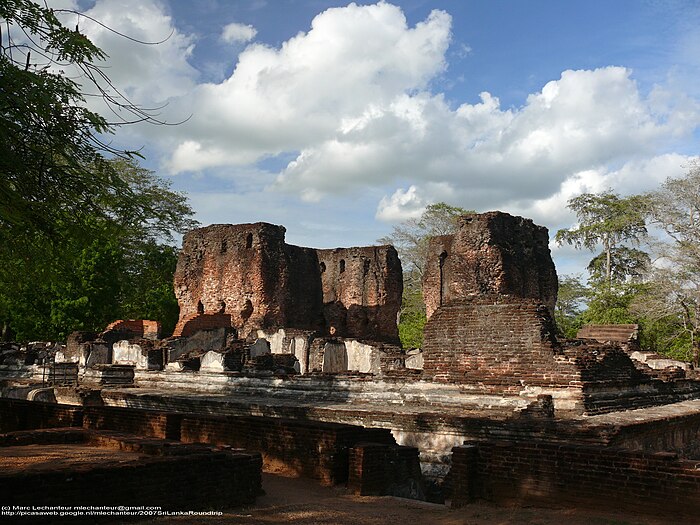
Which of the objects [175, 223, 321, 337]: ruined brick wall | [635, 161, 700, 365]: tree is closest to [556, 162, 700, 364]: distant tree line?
[635, 161, 700, 365]: tree

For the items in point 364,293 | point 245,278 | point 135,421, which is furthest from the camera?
point 364,293

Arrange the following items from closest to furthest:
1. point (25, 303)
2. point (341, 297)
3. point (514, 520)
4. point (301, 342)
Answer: point (514, 520) < point (301, 342) < point (25, 303) < point (341, 297)

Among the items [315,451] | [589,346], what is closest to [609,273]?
[589,346]

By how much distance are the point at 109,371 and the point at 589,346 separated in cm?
1135

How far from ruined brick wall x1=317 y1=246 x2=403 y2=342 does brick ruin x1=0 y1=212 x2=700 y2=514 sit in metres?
3.92

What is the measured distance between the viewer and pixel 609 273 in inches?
1328

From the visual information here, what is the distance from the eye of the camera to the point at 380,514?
6129 millimetres

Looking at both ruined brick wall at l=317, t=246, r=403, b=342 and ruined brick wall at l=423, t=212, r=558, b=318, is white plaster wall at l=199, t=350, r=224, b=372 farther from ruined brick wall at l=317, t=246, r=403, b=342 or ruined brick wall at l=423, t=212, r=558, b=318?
ruined brick wall at l=317, t=246, r=403, b=342

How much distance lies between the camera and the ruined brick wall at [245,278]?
25.1m

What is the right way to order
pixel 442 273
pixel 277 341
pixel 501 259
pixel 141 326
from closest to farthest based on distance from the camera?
1. pixel 501 259
2. pixel 277 341
3. pixel 442 273
4. pixel 141 326

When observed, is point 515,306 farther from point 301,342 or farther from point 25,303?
point 25,303

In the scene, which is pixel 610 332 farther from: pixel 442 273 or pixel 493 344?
pixel 493 344

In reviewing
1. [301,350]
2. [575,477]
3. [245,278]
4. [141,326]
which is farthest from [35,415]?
[141,326]

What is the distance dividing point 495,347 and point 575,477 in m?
4.48
